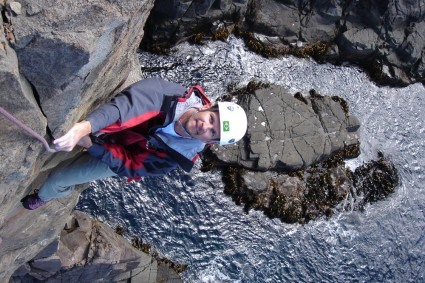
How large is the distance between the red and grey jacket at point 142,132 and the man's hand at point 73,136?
12 cm

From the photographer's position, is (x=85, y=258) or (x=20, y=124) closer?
(x=20, y=124)

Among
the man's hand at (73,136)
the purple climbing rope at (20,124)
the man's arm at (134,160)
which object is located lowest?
the man's arm at (134,160)

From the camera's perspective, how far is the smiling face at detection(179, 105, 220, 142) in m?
5.83

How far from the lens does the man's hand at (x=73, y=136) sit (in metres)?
5.40

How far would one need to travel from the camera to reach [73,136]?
18.0ft

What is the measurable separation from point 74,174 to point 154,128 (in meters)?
1.77

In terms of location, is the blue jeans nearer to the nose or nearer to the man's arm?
the man's arm

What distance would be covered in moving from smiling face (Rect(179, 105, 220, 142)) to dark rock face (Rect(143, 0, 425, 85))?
961cm

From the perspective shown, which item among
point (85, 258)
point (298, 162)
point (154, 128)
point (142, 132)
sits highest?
point (154, 128)

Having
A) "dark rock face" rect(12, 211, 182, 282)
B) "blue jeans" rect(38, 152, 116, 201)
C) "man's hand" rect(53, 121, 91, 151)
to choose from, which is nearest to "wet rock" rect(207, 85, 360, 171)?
"dark rock face" rect(12, 211, 182, 282)

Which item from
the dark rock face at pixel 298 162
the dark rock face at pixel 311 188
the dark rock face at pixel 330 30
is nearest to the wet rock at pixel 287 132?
the dark rock face at pixel 298 162

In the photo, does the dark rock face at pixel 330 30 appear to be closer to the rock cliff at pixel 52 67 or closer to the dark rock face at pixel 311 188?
the dark rock face at pixel 311 188

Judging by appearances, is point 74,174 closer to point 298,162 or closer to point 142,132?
point 142,132

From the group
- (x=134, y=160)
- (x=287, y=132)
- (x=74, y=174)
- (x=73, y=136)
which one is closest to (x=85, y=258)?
(x=74, y=174)
